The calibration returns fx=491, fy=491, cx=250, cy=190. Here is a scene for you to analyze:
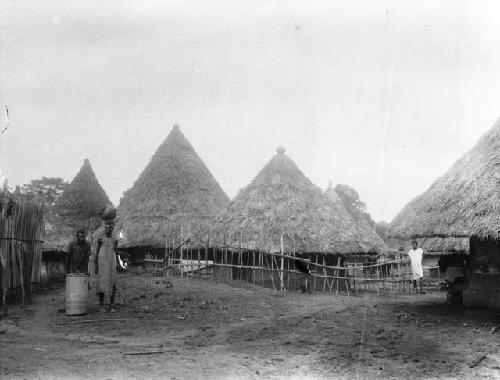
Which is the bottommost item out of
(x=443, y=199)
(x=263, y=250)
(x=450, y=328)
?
(x=450, y=328)

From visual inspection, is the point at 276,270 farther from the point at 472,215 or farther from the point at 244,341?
the point at 244,341

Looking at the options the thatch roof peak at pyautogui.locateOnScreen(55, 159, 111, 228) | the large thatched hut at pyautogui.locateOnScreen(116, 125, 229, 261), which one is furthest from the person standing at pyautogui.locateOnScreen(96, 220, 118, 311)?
the thatch roof peak at pyautogui.locateOnScreen(55, 159, 111, 228)

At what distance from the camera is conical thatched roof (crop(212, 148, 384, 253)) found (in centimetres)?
1540

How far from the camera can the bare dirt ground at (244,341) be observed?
16.2ft

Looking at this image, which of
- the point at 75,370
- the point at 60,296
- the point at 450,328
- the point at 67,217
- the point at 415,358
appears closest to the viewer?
the point at 75,370

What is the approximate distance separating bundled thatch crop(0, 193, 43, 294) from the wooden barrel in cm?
115

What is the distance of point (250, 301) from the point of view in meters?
10.8

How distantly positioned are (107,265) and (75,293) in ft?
3.34

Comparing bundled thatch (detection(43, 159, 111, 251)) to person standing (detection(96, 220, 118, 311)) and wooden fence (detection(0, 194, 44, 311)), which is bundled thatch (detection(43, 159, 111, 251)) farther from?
person standing (detection(96, 220, 118, 311))

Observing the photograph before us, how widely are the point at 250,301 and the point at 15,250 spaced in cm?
487

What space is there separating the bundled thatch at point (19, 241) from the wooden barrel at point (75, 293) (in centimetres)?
115

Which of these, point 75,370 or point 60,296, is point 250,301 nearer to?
point 60,296

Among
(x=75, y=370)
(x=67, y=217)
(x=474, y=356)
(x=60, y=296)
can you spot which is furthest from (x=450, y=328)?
(x=67, y=217)

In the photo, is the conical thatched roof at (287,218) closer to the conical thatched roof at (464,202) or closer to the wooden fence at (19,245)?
the conical thatched roof at (464,202)
